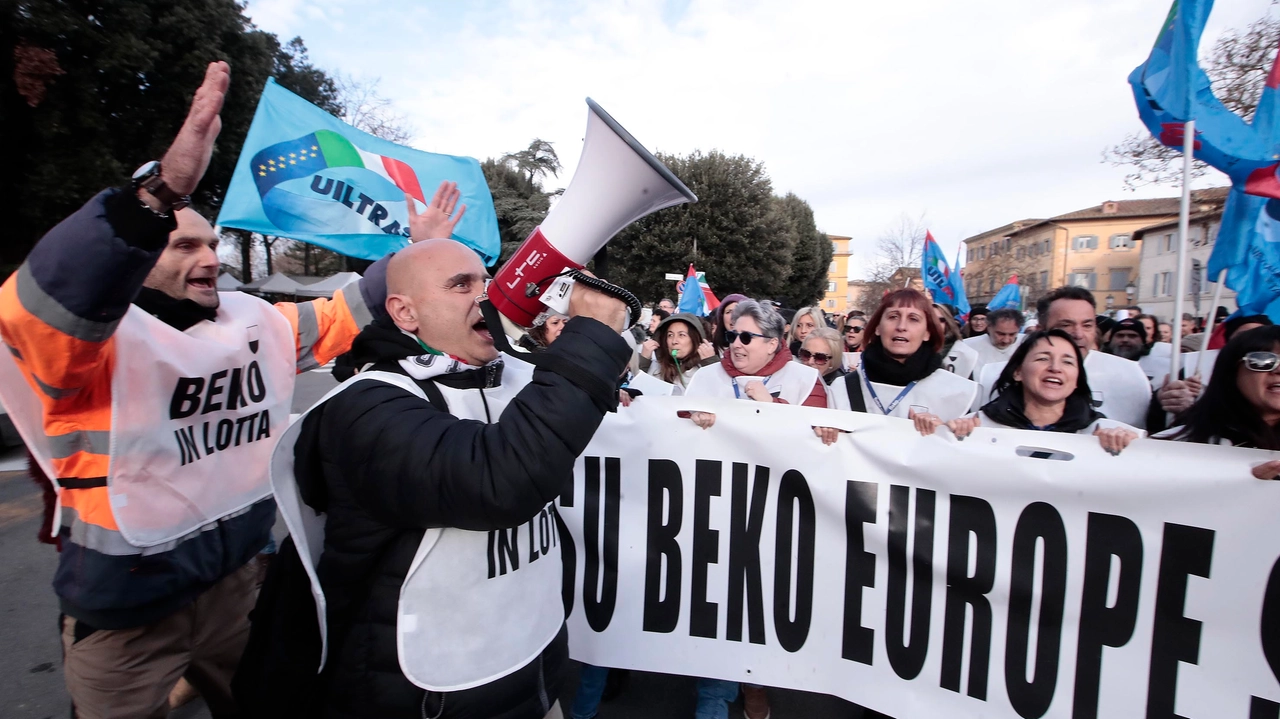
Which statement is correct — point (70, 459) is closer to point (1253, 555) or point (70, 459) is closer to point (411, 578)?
point (411, 578)

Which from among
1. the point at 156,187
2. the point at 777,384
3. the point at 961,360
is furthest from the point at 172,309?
the point at 961,360

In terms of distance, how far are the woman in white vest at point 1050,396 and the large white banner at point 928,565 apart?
0.32 meters

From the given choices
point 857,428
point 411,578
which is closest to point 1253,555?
point 857,428

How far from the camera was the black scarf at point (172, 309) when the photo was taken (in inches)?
71.7

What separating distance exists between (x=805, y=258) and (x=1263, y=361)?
37.2 meters

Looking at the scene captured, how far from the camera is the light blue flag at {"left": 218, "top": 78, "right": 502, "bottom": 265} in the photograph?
358cm

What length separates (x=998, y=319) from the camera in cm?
530

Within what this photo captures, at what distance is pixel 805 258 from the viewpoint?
125 feet

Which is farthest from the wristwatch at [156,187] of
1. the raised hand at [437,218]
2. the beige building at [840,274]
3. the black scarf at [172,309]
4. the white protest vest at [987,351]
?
the beige building at [840,274]

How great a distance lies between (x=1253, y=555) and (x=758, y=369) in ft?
6.13

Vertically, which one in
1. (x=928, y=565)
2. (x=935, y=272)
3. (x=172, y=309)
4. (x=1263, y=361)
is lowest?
(x=928, y=565)

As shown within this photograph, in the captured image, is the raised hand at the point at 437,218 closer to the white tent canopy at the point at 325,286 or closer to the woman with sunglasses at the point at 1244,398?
the woman with sunglasses at the point at 1244,398

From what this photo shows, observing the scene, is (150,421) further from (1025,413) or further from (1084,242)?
(1084,242)

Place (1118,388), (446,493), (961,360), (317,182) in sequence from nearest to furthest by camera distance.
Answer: (446,493) → (1118,388) → (317,182) → (961,360)
